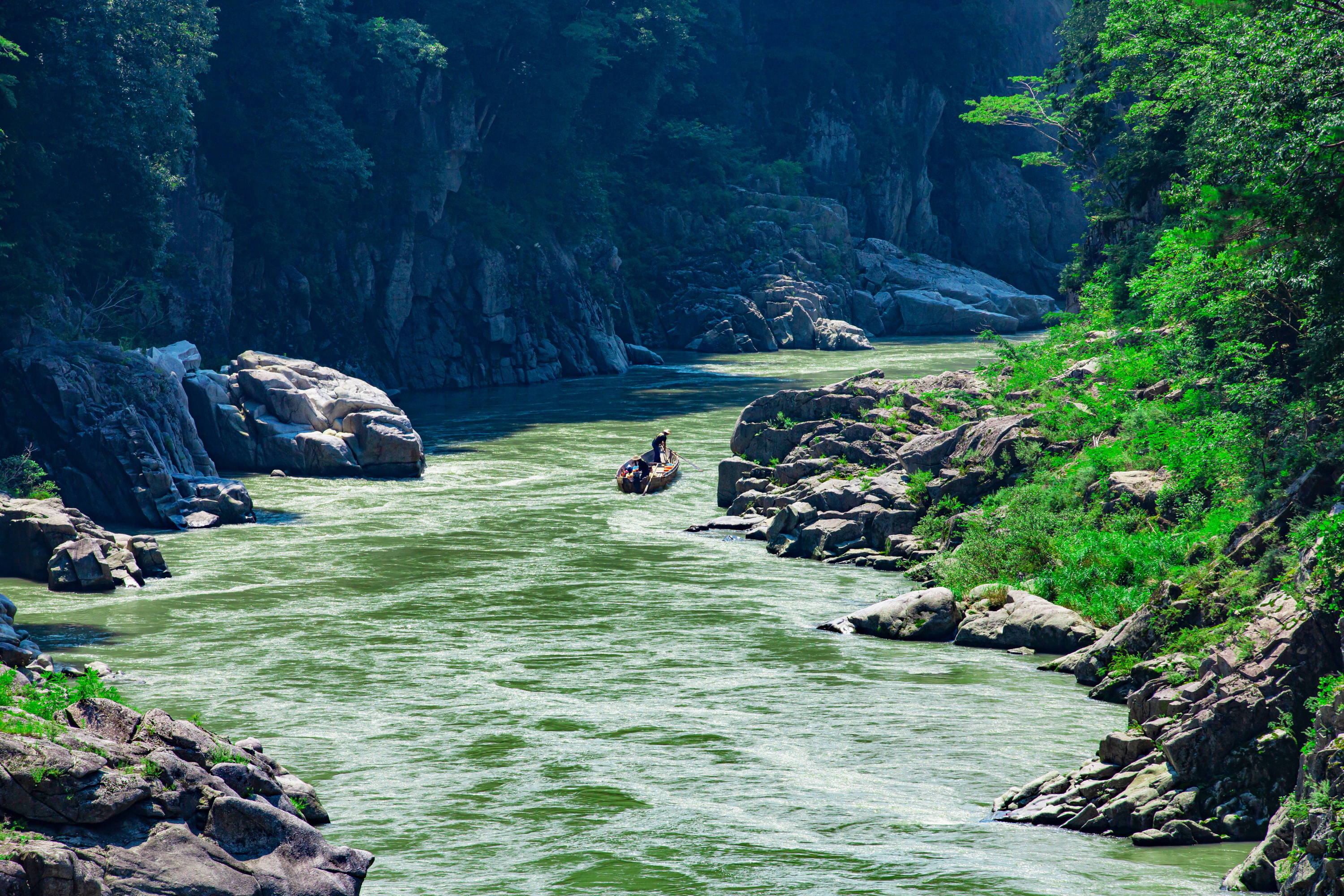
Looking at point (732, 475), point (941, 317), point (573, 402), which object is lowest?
point (732, 475)

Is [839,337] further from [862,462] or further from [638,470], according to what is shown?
[862,462]

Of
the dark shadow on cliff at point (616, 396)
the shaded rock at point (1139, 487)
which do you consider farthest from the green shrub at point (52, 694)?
the dark shadow on cliff at point (616, 396)

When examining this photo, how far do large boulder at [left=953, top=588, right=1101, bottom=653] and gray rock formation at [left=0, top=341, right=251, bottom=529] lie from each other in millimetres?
19128

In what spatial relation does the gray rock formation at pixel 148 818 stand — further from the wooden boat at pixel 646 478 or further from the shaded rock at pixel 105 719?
the wooden boat at pixel 646 478

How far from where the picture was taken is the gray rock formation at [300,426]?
134ft

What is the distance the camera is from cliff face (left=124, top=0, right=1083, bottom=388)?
5909 cm

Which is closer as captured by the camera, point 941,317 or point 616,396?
point 616,396

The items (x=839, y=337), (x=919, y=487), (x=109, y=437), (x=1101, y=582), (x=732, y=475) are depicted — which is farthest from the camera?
(x=839, y=337)

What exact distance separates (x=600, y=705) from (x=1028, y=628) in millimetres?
7209

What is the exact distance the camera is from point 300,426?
42.1 m

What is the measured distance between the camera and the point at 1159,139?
3822cm

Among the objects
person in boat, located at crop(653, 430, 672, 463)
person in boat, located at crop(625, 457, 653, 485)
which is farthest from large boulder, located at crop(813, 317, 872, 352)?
person in boat, located at crop(625, 457, 653, 485)

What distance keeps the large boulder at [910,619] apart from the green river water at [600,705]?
0.40 m

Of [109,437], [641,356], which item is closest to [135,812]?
[109,437]
